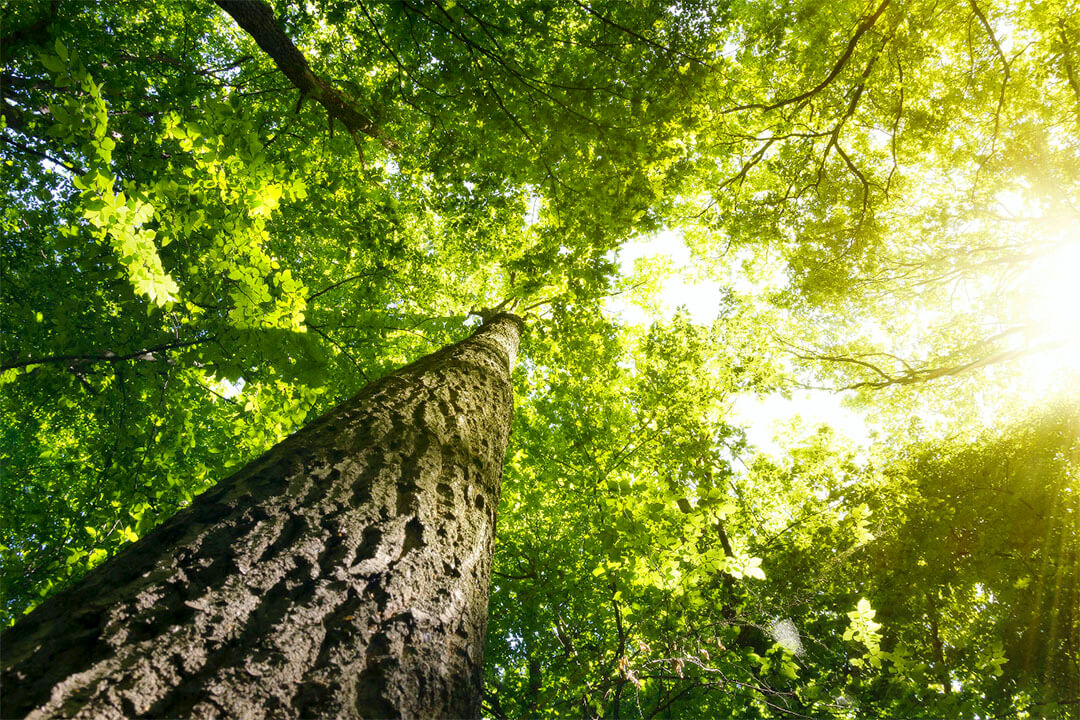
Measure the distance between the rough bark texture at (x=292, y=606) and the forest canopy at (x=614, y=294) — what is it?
1585mm

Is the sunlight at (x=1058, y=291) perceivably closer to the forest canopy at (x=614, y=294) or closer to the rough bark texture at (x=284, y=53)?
the forest canopy at (x=614, y=294)

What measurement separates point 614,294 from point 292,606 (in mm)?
6359

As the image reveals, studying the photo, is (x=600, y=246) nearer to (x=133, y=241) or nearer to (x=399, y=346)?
(x=399, y=346)

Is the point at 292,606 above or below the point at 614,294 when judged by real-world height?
below

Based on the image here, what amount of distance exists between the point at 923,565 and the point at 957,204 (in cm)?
674

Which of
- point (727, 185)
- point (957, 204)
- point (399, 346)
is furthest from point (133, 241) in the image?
point (957, 204)

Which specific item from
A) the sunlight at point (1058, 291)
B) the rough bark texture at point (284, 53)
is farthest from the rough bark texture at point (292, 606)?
the sunlight at point (1058, 291)

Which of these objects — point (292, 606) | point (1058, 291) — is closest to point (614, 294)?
point (292, 606)

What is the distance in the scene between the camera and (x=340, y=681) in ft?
3.30

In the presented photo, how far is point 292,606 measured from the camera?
111 centimetres

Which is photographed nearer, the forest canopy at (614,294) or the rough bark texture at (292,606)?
the rough bark texture at (292,606)

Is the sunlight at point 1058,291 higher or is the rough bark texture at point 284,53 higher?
the sunlight at point 1058,291

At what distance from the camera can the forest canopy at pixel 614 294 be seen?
12.1 feet

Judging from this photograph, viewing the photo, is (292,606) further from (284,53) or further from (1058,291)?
(1058,291)
